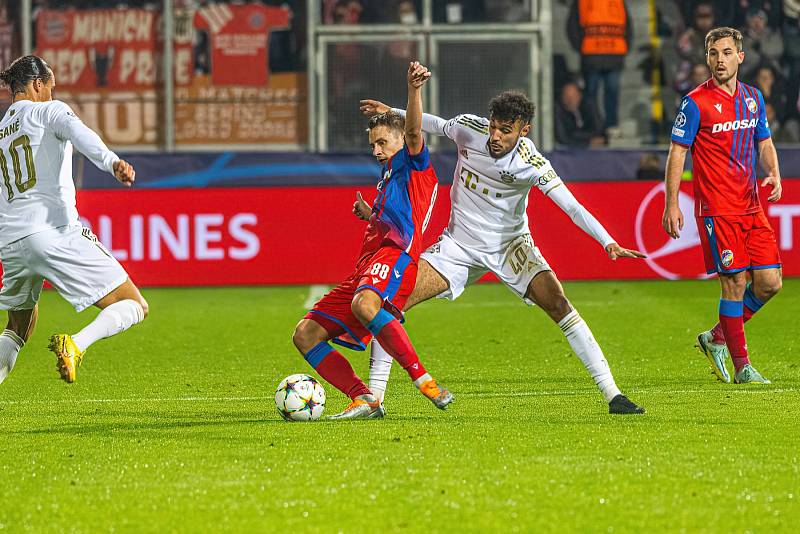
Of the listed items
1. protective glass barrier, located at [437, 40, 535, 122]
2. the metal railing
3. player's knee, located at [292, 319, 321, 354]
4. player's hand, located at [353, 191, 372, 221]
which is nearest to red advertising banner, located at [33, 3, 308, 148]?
the metal railing

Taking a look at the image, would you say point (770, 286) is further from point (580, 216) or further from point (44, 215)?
point (44, 215)

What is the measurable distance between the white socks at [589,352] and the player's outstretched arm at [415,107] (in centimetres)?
107

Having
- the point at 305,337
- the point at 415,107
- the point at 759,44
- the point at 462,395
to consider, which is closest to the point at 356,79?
the point at 759,44

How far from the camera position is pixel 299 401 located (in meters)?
6.46

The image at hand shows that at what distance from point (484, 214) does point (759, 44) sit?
13.1 m

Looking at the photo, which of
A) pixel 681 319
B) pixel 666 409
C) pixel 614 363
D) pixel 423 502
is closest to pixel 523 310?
pixel 681 319

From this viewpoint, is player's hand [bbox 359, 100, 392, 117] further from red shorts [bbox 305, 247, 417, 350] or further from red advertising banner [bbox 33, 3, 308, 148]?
red advertising banner [bbox 33, 3, 308, 148]

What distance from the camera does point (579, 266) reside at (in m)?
15.2

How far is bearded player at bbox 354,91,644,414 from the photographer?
6.50 meters

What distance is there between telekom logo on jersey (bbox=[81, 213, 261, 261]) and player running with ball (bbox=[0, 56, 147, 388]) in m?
8.05

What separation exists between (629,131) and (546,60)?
1.46 meters

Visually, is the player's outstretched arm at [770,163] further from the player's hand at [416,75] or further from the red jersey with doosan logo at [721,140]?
the player's hand at [416,75]

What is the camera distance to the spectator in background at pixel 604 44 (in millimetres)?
18672

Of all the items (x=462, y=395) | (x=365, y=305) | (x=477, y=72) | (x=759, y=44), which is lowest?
(x=462, y=395)
